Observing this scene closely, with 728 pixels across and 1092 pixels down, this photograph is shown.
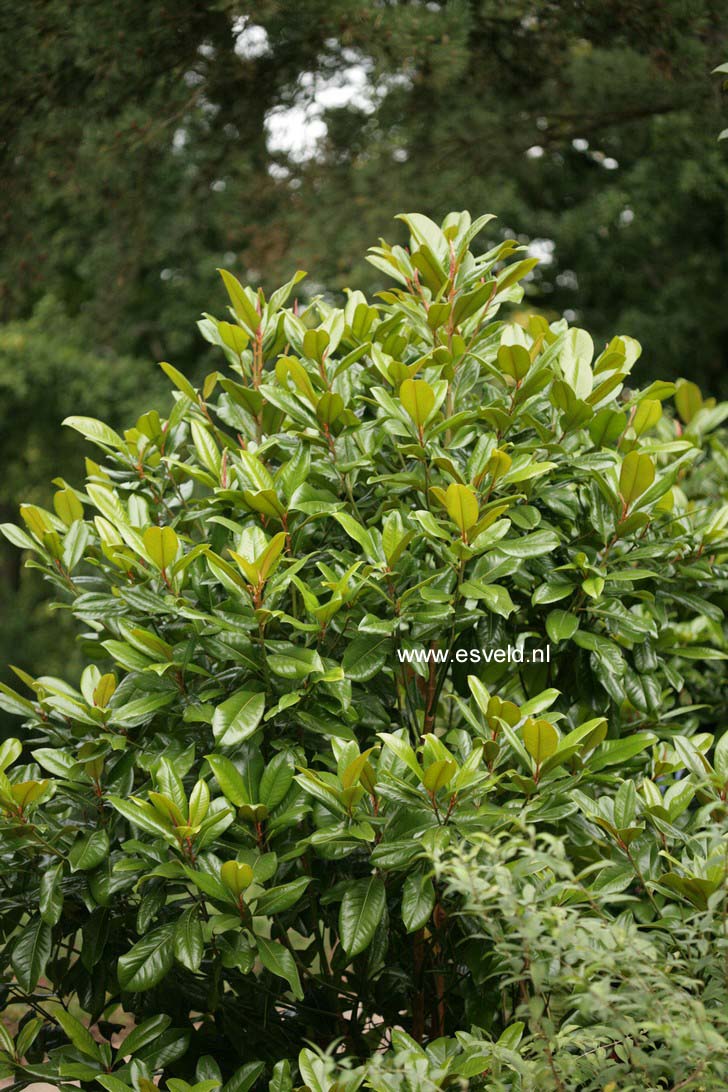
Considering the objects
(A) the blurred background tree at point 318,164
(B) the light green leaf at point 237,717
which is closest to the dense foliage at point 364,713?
(B) the light green leaf at point 237,717

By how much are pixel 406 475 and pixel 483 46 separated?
16.1ft

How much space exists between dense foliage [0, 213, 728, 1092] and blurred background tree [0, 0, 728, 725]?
321 cm

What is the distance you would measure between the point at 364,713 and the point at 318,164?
243 inches

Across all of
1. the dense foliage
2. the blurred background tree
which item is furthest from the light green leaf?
the blurred background tree

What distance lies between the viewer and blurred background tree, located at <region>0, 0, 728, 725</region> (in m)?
4.96

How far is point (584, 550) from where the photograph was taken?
2.14m

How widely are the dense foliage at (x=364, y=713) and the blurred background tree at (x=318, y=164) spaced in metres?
3.21

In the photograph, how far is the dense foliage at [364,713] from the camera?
1737 mm

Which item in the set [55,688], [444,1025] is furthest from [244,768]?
[444,1025]

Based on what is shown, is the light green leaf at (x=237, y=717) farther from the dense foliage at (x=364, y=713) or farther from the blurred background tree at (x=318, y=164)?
the blurred background tree at (x=318, y=164)

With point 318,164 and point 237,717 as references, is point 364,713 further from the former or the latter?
point 318,164

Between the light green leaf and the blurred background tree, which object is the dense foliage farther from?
the blurred background tree

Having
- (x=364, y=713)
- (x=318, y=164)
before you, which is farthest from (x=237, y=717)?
(x=318, y=164)

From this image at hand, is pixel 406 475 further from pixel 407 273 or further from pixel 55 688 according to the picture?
pixel 55 688
